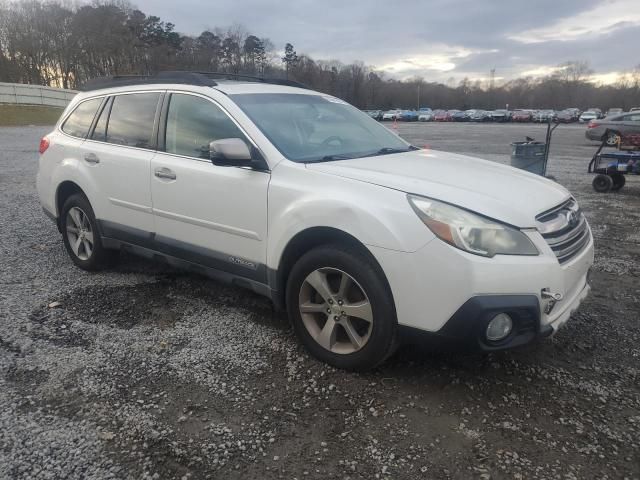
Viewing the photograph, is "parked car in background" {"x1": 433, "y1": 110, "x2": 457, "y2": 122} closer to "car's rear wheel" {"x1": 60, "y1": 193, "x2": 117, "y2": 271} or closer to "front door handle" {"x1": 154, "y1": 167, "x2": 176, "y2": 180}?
"car's rear wheel" {"x1": 60, "y1": 193, "x2": 117, "y2": 271}

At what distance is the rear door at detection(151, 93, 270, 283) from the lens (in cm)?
344

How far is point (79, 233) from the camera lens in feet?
16.3

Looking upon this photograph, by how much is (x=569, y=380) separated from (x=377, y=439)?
4.42 feet

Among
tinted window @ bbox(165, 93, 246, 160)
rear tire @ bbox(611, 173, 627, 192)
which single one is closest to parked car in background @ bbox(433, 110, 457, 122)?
rear tire @ bbox(611, 173, 627, 192)

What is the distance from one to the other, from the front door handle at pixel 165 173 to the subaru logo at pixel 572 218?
2774 mm

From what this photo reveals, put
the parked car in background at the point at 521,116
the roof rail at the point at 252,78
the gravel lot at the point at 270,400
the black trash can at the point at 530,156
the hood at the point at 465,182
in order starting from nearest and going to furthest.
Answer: the gravel lot at the point at 270,400
the hood at the point at 465,182
the roof rail at the point at 252,78
the black trash can at the point at 530,156
the parked car in background at the point at 521,116

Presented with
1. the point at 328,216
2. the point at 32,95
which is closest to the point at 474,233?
the point at 328,216

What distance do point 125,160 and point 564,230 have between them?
3407mm

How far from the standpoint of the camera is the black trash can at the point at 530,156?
9.36 meters

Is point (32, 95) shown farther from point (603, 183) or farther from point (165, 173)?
point (165, 173)

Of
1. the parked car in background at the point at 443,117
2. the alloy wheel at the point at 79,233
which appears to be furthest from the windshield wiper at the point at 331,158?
the parked car in background at the point at 443,117

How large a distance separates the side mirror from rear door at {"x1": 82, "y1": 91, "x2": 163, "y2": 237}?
3.39 feet

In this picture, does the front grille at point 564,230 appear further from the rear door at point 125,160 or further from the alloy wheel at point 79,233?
the alloy wheel at point 79,233

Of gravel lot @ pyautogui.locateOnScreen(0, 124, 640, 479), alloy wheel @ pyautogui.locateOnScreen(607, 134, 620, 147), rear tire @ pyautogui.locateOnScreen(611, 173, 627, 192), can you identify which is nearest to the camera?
gravel lot @ pyautogui.locateOnScreen(0, 124, 640, 479)
